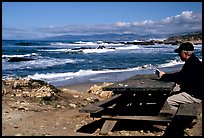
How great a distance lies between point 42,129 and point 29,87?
4802mm

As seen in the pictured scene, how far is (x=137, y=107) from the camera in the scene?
8328 mm

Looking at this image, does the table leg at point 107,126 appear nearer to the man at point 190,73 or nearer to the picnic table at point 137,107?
the picnic table at point 137,107

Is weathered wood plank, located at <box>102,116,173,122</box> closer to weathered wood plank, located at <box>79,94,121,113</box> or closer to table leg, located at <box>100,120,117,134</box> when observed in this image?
table leg, located at <box>100,120,117,134</box>

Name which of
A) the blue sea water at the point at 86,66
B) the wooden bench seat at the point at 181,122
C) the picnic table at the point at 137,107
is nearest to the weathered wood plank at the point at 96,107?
the picnic table at the point at 137,107

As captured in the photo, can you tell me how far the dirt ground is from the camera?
7.23m

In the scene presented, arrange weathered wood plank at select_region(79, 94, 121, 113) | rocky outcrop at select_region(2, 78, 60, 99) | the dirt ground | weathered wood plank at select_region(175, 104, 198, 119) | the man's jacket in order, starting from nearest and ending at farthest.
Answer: weathered wood plank at select_region(175, 104, 198, 119) → the man's jacket → weathered wood plank at select_region(79, 94, 121, 113) → the dirt ground → rocky outcrop at select_region(2, 78, 60, 99)

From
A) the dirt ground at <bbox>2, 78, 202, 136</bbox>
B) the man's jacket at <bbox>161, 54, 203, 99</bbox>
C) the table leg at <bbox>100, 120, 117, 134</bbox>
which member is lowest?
the dirt ground at <bbox>2, 78, 202, 136</bbox>

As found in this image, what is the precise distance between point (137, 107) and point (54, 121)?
1.84 meters

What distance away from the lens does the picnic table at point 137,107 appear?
276 inches

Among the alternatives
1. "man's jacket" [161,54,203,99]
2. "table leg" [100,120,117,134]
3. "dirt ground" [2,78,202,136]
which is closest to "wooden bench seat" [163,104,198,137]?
"man's jacket" [161,54,203,99]

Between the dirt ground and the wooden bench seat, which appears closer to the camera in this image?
the wooden bench seat

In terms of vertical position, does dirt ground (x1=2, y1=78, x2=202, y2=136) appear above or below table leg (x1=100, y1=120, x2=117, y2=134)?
below

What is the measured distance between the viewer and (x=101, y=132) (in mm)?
7031

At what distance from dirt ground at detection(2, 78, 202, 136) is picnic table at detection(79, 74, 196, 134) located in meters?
0.25
